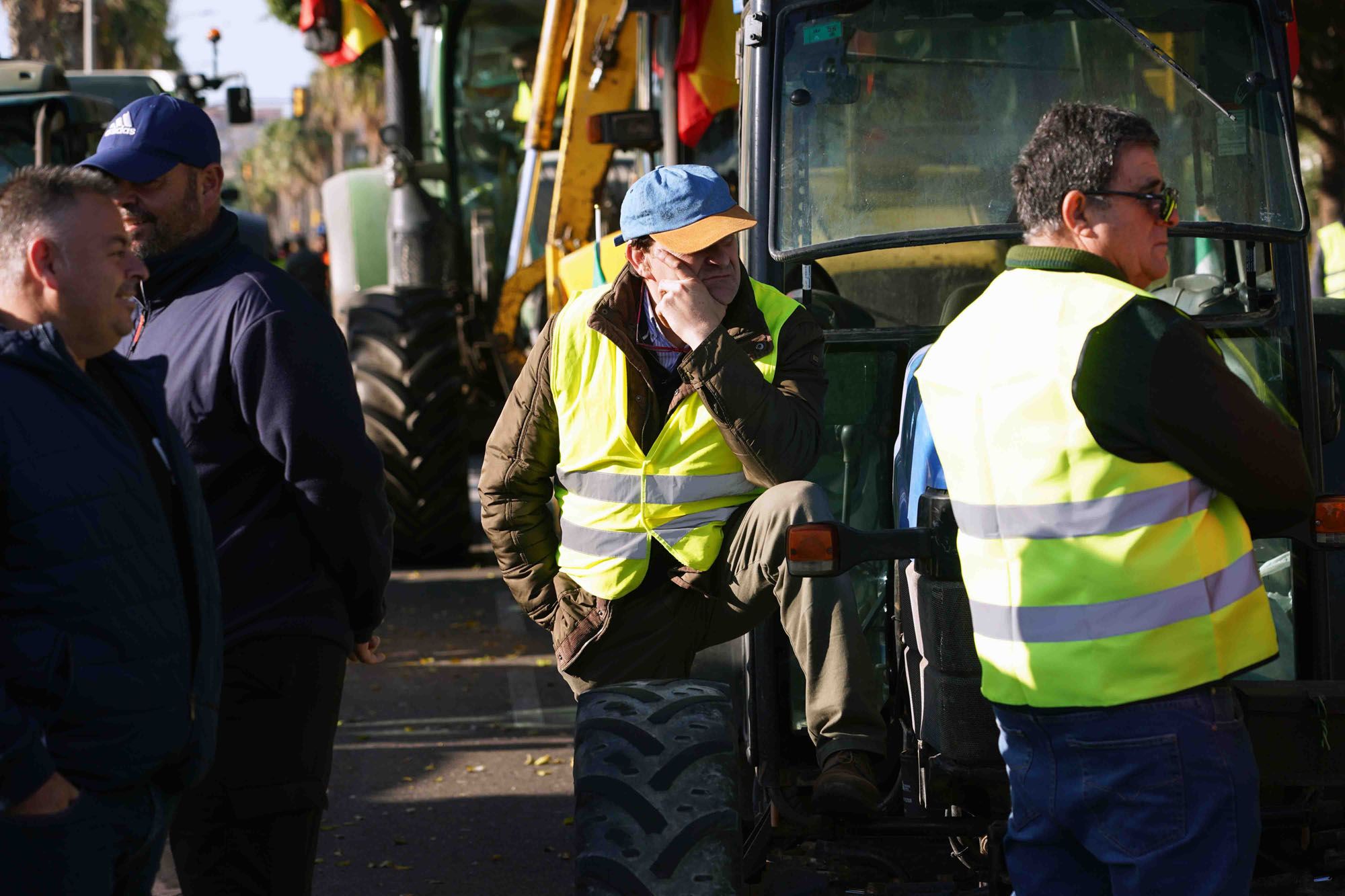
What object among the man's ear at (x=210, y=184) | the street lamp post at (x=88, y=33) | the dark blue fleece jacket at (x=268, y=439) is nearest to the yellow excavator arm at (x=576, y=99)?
the man's ear at (x=210, y=184)

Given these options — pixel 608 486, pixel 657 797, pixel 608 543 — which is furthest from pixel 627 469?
pixel 657 797

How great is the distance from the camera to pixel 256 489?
3373 millimetres

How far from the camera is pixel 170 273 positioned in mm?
3416

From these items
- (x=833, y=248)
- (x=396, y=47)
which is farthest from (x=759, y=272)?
(x=396, y=47)

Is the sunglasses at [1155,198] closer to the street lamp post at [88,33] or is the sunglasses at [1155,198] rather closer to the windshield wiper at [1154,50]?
the windshield wiper at [1154,50]

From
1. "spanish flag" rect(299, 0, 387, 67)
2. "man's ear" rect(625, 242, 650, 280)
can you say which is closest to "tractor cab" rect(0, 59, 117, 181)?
"spanish flag" rect(299, 0, 387, 67)

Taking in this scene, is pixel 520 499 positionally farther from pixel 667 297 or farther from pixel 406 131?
pixel 406 131

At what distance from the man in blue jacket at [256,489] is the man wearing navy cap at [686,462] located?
50cm

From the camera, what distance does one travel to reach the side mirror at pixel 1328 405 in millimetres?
4082

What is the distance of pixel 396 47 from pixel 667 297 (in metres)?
7.32

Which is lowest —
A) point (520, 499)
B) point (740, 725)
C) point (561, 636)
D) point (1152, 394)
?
point (740, 725)

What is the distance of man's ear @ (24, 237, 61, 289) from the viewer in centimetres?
262

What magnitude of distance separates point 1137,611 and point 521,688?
17.2ft

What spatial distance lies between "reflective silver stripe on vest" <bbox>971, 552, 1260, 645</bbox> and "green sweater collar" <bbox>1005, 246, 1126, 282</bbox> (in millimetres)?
504
